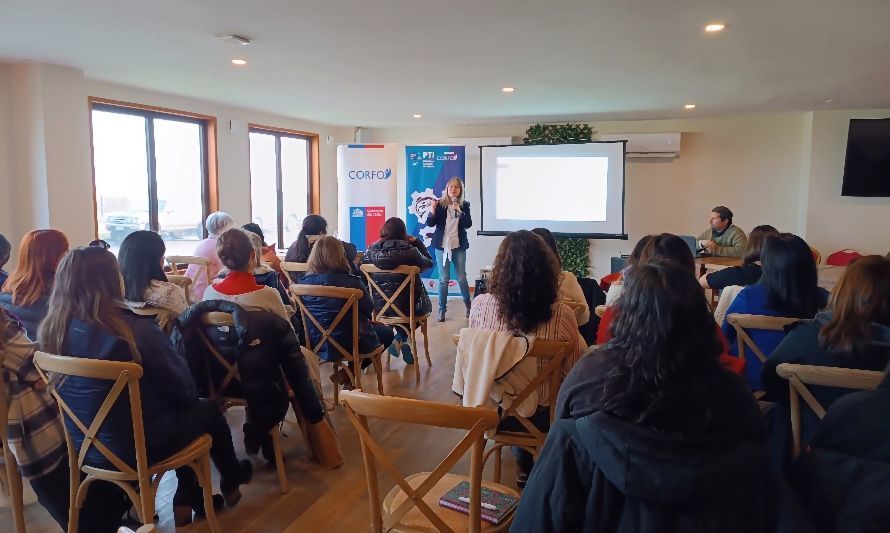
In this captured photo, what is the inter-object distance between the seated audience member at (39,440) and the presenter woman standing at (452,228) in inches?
187

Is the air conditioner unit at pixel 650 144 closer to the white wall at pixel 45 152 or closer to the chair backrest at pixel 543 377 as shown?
the white wall at pixel 45 152

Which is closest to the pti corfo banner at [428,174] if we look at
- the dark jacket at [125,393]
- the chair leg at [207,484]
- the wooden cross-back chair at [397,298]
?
the wooden cross-back chair at [397,298]

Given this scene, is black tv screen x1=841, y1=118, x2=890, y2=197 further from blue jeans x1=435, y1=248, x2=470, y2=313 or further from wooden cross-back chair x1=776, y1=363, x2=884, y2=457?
wooden cross-back chair x1=776, y1=363, x2=884, y2=457

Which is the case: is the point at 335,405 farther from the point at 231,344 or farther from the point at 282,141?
the point at 282,141

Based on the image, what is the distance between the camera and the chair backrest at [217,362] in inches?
103

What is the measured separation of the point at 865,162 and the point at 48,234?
8120 millimetres

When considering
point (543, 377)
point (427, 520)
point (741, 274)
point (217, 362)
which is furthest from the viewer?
point (741, 274)

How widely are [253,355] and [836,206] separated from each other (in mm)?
7420

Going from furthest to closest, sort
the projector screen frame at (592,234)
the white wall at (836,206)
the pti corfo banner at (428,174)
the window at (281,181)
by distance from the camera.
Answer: the pti corfo banner at (428,174) → the window at (281,181) → the projector screen frame at (592,234) → the white wall at (836,206)

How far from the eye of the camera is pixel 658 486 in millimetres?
1183

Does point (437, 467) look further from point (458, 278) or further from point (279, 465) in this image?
point (458, 278)

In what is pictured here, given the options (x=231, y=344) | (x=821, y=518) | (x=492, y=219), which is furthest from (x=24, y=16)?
(x=492, y=219)

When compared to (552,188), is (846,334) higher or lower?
lower

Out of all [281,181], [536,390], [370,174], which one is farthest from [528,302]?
[281,181]
